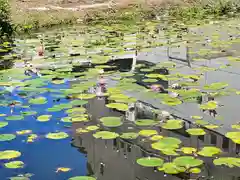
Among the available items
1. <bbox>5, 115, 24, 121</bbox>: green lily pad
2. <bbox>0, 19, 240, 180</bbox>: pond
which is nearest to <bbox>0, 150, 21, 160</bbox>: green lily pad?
<bbox>0, 19, 240, 180</bbox>: pond

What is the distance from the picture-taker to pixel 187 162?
2537 mm

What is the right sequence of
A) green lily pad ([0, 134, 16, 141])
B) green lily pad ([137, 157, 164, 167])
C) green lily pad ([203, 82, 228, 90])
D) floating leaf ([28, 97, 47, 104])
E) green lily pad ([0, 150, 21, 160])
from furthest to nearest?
1. green lily pad ([203, 82, 228, 90])
2. floating leaf ([28, 97, 47, 104])
3. green lily pad ([0, 134, 16, 141])
4. green lily pad ([0, 150, 21, 160])
5. green lily pad ([137, 157, 164, 167])

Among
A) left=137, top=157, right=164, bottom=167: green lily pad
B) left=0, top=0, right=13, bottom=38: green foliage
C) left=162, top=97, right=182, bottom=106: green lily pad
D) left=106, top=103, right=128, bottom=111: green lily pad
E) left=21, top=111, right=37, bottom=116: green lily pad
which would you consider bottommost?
left=137, top=157, right=164, bottom=167: green lily pad

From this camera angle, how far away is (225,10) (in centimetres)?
1173

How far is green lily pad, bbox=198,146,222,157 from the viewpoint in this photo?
105 inches

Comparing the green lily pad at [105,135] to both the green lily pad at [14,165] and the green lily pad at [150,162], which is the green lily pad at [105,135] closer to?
the green lily pad at [150,162]

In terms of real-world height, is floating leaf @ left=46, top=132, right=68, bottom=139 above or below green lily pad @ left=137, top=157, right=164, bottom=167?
above

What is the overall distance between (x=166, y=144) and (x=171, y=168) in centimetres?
35

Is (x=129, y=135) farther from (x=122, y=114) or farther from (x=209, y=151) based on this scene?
(x=209, y=151)

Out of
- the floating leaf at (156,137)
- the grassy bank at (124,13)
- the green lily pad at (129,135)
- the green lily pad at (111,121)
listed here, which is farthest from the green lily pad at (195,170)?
the grassy bank at (124,13)

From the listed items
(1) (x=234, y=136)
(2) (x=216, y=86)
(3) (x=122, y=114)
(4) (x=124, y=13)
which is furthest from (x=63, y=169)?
(4) (x=124, y=13)

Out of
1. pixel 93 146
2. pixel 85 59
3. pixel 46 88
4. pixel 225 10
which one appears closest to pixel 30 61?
pixel 85 59

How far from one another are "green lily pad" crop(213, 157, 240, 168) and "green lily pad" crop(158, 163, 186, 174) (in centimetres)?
24

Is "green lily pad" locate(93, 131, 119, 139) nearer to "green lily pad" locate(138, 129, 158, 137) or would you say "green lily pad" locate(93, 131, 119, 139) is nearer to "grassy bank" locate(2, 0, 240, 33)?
"green lily pad" locate(138, 129, 158, 137)
